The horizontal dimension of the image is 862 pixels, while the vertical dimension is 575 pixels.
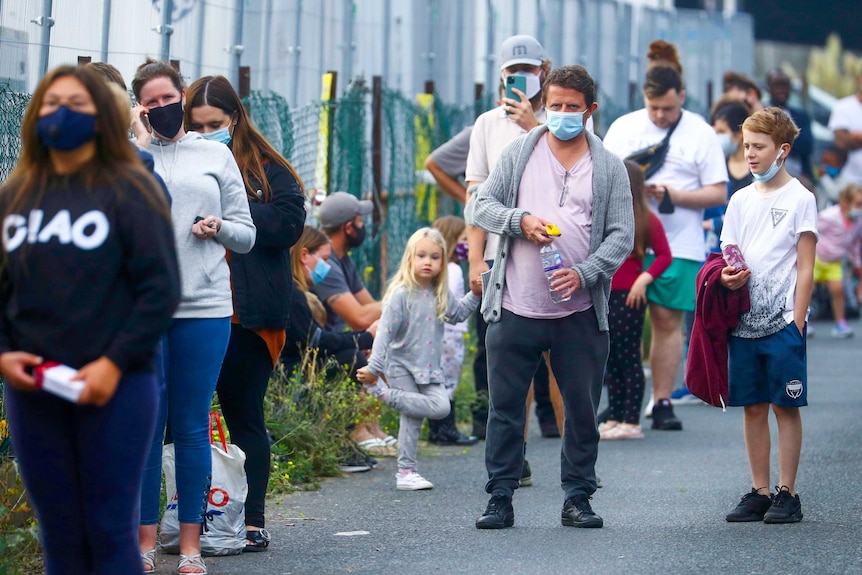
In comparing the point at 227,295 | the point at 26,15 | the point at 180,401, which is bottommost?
the point at 180,401

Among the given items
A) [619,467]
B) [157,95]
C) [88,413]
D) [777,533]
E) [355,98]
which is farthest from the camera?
[355,98]

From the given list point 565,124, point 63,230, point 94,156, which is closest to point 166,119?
point 94,156

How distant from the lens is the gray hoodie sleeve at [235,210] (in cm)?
545

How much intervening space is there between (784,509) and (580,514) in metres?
0.88


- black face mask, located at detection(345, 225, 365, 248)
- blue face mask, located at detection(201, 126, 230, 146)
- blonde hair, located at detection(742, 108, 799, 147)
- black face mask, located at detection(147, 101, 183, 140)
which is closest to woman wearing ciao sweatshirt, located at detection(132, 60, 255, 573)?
black face mask, located at detection(147, 101, 183, 140)

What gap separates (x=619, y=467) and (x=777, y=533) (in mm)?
1996

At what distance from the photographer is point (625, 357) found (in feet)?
30.8

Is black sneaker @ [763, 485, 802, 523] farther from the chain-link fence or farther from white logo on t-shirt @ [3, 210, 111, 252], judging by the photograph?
the chain-link fence

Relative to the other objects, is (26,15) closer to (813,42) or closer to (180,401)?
(180,401)

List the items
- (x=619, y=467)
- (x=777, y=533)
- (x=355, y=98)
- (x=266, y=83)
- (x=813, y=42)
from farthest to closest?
(x=813, y=42) → (x=355, y=98) → (x=266, y=83) → (x=619, y=467) → (x=777, y=533)

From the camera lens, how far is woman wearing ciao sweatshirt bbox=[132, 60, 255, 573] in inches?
212

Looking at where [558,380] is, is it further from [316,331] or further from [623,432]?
[623,432]

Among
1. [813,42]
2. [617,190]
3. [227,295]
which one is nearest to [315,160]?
[617,190]

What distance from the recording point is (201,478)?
5570mm
